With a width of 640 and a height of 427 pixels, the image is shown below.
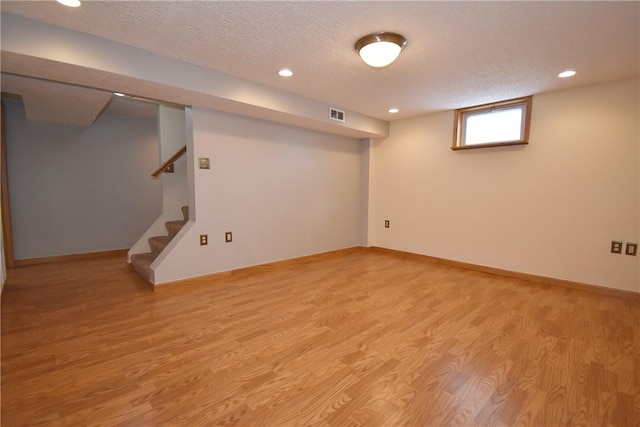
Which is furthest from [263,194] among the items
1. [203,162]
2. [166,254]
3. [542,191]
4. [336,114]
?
[542,191]

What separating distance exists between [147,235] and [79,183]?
5.11 ft

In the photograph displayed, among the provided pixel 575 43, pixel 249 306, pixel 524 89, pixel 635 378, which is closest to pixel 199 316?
pixel 249 306

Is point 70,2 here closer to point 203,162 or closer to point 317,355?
point 203,162

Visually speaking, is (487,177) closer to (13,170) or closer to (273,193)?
(273,193)

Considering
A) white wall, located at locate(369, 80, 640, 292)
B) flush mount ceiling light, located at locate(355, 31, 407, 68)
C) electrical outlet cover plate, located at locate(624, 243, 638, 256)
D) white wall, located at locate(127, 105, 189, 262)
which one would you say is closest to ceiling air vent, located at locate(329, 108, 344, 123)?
white wall, located at locate(369, 80, 640, 292)

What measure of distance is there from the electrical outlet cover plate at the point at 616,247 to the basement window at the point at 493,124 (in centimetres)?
139

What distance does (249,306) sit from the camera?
2613 mm

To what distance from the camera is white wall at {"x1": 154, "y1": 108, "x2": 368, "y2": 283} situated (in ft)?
10.3

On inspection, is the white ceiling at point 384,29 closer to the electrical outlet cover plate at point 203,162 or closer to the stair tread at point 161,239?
the electrical outlet cover plate at point 203,162

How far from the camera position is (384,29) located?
1970 mm

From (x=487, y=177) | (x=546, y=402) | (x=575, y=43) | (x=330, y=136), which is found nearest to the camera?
(x=546, y=402)

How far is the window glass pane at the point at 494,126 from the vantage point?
11.5ft

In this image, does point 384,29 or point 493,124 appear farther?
point 493,124

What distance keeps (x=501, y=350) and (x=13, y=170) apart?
6.11m
